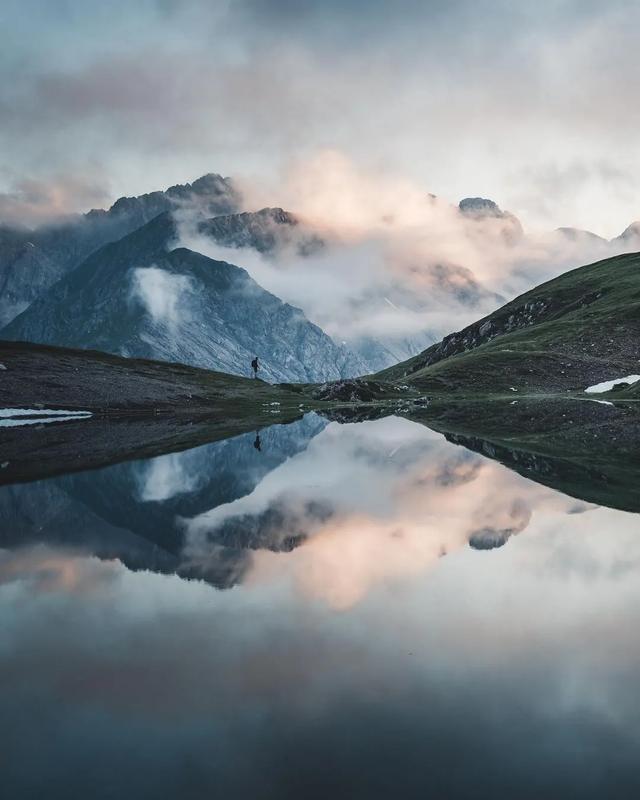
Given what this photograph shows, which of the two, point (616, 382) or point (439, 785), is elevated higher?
point (616, 382)

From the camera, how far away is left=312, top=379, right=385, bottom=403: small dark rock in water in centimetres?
16262

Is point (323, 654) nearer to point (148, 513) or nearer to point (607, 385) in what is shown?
point (148, 513)

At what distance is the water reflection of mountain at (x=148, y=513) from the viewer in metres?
24.8

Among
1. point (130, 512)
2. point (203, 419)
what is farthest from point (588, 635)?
point (203, 419)

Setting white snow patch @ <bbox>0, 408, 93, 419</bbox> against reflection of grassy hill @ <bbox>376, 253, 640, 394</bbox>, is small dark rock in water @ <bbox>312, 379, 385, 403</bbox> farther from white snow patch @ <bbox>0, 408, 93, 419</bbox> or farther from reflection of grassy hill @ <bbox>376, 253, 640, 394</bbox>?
white snow patch @ <bbox>0, 408, 93, 419</bbox>

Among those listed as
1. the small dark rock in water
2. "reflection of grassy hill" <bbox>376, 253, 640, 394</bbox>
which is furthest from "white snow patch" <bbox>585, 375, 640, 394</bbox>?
the small dark rock in water

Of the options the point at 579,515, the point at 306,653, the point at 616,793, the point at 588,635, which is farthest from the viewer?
the point at 579,515

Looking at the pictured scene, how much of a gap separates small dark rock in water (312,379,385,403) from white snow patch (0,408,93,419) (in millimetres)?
75847

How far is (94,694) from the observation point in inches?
533

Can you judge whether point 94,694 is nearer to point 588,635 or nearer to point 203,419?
point 588,635

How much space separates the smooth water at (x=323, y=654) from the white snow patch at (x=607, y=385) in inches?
3969

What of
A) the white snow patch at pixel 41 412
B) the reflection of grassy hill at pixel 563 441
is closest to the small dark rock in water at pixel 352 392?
the reflection of grassy hill at pixel 563 441

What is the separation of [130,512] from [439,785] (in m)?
25.7

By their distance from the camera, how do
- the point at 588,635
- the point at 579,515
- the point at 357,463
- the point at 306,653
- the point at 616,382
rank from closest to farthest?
the point at 306,653
the point at 588,635
the point at 579,515
the point at 357,463
the point at 616,382
